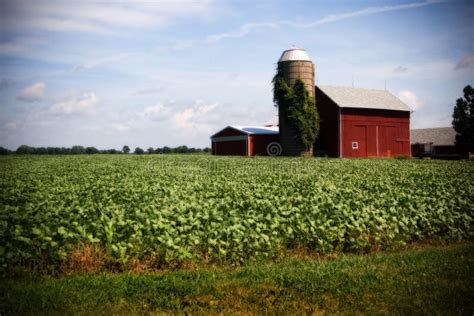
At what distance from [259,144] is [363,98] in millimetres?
12385

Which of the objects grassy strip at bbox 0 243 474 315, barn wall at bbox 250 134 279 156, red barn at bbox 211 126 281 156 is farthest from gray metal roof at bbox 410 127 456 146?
grassy strip at bbox 0 243 474 315

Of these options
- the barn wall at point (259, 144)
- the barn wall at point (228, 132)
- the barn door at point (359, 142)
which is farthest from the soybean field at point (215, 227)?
the barn wall at point (228, 132)

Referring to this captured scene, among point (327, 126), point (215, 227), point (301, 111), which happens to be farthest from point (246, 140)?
point (215, 227)

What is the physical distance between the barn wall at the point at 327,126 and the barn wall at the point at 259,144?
481cm

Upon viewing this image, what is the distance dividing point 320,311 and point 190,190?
296 inches

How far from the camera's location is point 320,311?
17.7ft

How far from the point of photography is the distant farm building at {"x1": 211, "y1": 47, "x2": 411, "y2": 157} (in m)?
42.1

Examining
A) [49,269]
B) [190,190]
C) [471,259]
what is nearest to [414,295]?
[471,259]

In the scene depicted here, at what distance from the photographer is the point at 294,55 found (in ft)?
140

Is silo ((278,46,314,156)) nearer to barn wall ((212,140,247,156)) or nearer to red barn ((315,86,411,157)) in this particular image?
red barn ((315,86,411,157))

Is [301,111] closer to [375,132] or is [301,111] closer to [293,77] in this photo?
[293,77]

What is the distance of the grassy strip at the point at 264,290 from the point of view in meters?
5.46

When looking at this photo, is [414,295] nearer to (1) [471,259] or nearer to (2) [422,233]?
(1) [471,259]

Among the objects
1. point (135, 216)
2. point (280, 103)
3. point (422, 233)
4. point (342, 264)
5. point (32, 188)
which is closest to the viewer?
point (342, 264)
